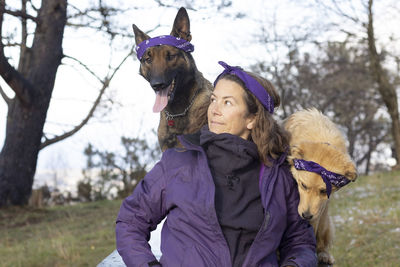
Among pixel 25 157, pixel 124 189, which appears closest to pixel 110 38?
pixel 25 157

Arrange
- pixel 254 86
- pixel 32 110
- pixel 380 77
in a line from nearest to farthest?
pixel 254 86 < pixel 32 110 < pixel 380 77

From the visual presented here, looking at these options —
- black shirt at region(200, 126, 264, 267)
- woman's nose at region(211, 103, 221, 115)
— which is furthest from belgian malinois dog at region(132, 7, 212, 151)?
black shirt at region(200, 126, 264, 267)

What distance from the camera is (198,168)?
2.25 meters

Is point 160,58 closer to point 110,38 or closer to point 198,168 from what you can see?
point 198,168

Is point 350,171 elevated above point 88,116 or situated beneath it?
situated beneath

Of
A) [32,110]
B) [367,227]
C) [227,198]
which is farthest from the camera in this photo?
[32,110]

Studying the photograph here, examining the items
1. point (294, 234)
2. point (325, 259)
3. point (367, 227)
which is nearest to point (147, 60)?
point (294, 234)

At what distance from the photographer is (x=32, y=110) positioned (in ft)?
32.6

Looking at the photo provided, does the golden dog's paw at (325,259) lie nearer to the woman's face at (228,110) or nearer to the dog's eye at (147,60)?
the woman's face at (228,110)

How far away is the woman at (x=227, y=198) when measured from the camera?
2.15 meters

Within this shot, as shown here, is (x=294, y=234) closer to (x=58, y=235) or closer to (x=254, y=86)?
(x=254, y=86)

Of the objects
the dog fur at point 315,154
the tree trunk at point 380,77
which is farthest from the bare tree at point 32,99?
the tree trunk at point 380,77

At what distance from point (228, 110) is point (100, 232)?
5733 millimetres

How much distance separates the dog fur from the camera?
2.47 meters
